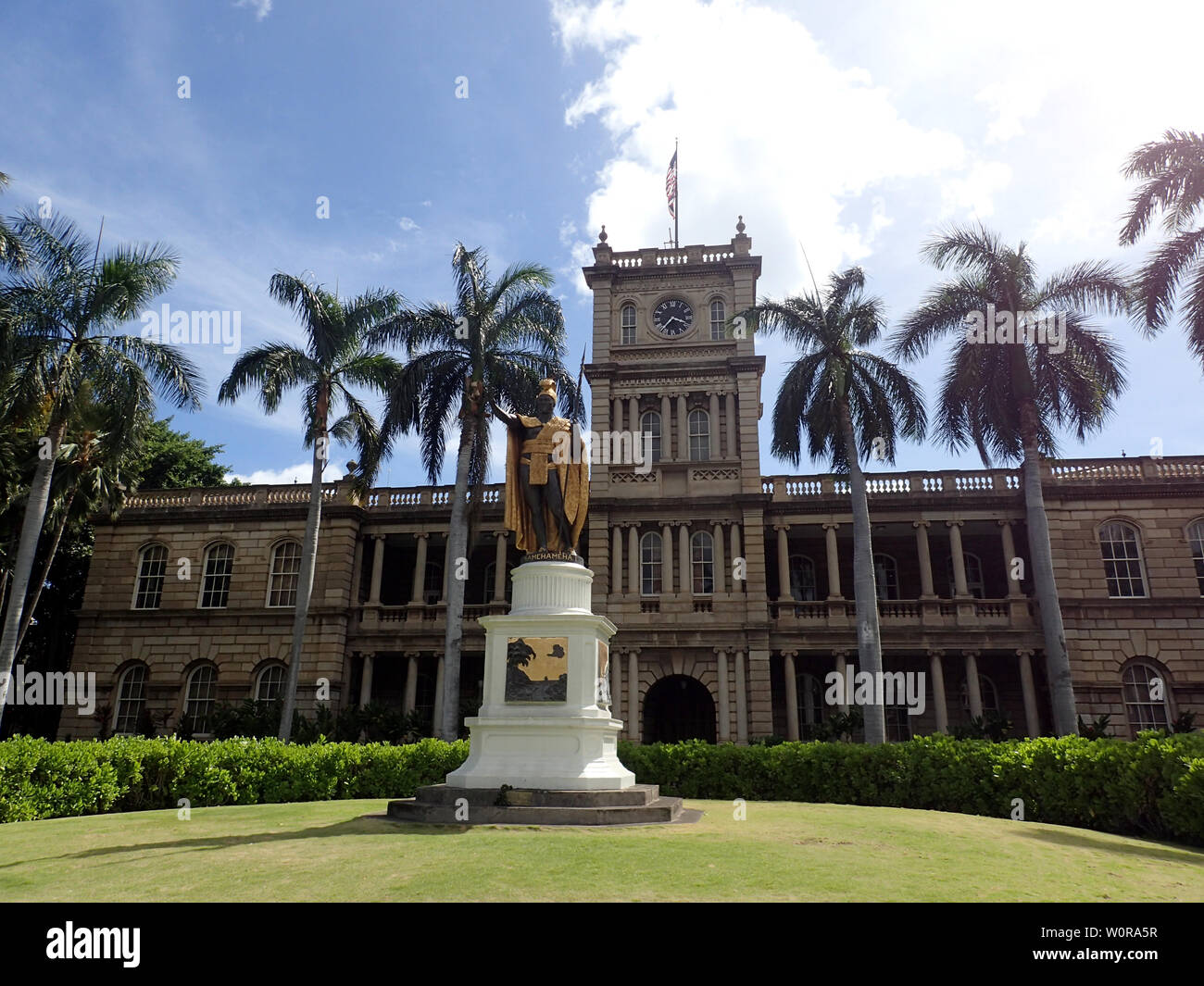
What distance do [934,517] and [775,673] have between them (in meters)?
7.20

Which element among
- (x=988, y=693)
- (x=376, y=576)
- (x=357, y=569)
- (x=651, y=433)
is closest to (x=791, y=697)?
(x=988, y=693)

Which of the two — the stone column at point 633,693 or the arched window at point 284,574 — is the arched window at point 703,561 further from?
the arched window at point 284,574

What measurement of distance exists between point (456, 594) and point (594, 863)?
50.6ft

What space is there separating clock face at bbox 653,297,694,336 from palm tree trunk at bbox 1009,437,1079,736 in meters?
13.0

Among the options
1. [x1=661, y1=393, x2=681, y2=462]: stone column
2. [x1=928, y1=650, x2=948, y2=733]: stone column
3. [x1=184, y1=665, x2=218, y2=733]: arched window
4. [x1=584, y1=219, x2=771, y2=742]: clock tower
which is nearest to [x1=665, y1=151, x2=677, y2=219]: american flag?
[x1=584, y1=219, x2=771, y2=742]: clock tower

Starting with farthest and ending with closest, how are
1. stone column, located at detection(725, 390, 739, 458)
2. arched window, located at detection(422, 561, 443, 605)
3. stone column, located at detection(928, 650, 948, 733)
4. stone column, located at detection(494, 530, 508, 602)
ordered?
arched window, located at detection(422, 561, 443, 605)
stone column, located at detection(494, 530, 508, 602)
stone column, located at detection(725, 390, 739, 458)
stone column, located at detection(928, 650, 948, 733)

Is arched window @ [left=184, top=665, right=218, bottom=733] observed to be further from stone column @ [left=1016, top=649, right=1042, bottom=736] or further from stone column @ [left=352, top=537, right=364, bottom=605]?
stone column @ [left=1016, top=649, right=1042, bottom=736]

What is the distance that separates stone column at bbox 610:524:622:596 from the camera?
2673 centimetres

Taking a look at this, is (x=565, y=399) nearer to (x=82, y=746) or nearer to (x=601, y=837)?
(x=82, y=746)

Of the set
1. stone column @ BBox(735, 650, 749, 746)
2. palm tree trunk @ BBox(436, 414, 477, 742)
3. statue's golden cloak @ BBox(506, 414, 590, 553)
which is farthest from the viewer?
stone column @ BBox(735, 650, 749, 746)

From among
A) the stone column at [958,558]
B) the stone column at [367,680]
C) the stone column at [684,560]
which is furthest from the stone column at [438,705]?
the stone column at [958,558]

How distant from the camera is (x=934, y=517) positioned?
26891 millimetres

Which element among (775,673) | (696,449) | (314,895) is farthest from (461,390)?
(314,895)

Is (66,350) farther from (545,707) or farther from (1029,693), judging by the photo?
(1029,693)
